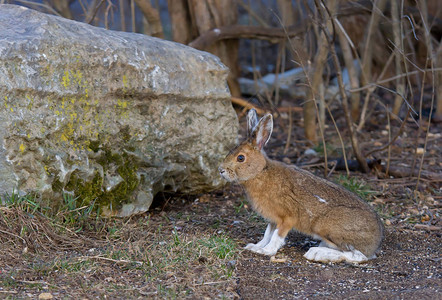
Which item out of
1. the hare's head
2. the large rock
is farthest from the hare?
the large rock

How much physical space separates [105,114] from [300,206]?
82.3 inches

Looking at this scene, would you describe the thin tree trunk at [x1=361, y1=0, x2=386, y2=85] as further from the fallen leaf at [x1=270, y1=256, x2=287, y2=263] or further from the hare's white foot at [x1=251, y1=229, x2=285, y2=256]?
the fallen leaf at [x1=270, y1=256, x2=287, y2=263]

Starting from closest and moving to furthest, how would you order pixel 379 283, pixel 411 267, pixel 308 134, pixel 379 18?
pixel 379 283, pixel 411 267, pixel 308 134, pixel 379 18

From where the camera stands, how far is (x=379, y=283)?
4801mm

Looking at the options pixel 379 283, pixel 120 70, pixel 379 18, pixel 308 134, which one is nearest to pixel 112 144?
pixel 120 70

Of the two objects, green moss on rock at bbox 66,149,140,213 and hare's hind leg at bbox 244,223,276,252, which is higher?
green moss on rock at bbox 66,149,140,213

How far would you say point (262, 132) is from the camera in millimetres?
5609

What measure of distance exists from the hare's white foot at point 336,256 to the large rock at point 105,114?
1930mm

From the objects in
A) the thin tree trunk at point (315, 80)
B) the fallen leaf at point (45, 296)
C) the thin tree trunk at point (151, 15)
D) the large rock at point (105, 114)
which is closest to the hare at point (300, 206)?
the large rock at point (105, 114)

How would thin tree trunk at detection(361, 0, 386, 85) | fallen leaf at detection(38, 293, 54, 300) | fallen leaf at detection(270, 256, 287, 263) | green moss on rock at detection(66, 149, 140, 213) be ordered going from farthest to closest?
thin tree trunk at detection(361, 0, 386, 85), green moss on rock at detection(66, 149, 140, 213), fallen leaf at detection(270, 256, 287, 263), fallen leaf at detection(38, 293, 54, 300)

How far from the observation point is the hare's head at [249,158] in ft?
18.3

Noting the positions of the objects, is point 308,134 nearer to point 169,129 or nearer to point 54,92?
point 169,129

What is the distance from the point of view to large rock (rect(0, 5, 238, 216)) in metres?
5.20

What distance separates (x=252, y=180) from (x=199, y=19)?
4.92 m
